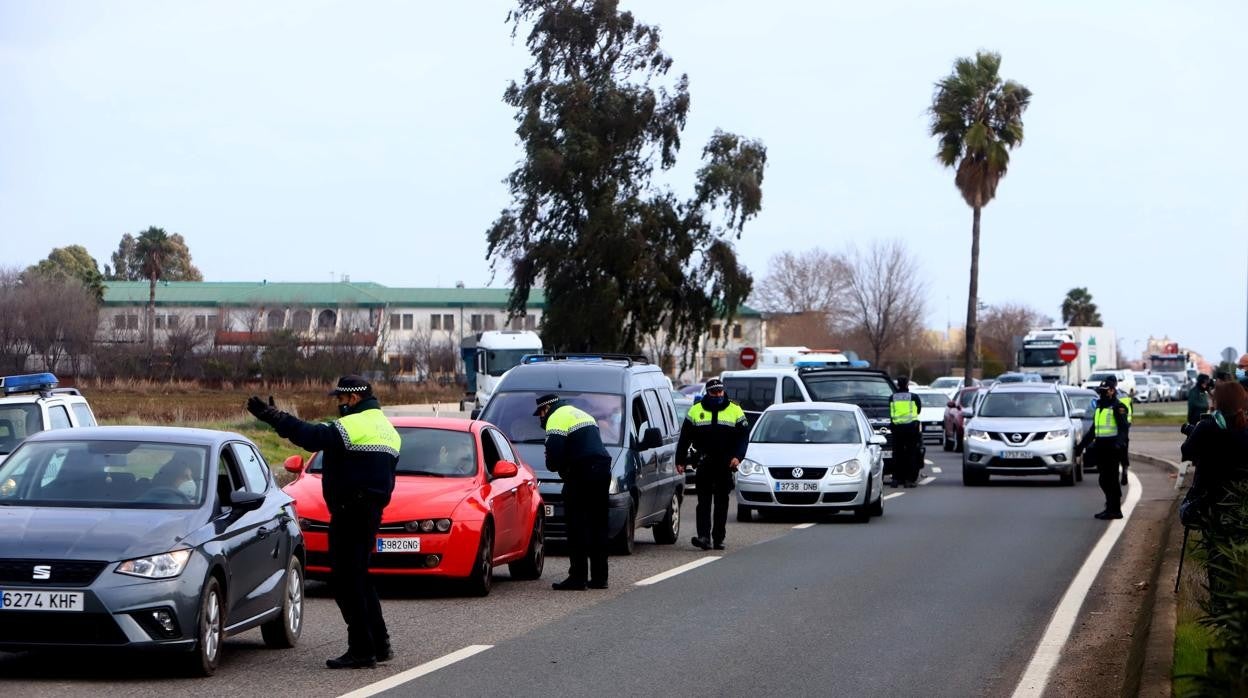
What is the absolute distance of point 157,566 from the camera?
30.0 ft

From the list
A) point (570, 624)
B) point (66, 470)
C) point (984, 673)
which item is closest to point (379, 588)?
point (570, 624)

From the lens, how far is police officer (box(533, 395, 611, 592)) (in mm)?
14492

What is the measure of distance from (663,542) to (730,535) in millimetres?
1228

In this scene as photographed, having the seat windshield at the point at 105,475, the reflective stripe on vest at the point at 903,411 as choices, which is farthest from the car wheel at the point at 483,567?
the reflective stripe on vest at the point at 903,411

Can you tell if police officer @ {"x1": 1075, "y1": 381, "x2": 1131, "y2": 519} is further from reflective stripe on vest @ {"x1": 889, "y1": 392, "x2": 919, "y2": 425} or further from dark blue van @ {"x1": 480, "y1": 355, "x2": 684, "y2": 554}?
reflective stripe on vest @ {"x1": 889, "y1": 392, "x2": 919, "y2": 425}

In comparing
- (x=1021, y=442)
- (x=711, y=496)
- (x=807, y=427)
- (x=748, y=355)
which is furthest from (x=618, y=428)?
(x=748, y=355)

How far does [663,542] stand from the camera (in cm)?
1969

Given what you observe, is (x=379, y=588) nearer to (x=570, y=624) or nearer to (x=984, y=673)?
(x=570, y=624)

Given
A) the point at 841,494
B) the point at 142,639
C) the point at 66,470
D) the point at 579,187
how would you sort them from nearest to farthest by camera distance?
the point at 142,639 < the point at 66,470 < the point at 841,494 < the point at 579,187

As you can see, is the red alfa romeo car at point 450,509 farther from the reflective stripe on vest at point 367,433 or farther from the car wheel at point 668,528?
the car wheel at point 668,528

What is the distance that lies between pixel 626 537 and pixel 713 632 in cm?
593

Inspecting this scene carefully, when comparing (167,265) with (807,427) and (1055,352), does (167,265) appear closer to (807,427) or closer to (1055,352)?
(1055,352)

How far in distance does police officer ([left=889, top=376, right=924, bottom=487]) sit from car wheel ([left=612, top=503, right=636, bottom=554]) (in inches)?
507

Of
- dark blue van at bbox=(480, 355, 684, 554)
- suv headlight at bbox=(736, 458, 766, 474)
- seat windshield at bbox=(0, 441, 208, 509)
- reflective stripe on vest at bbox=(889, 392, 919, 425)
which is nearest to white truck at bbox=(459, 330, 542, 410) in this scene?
reflective stripe on vest at bbox=(889, 392, 919, 425)
